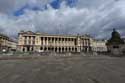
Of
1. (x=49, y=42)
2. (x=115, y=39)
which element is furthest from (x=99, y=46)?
(x=115, y=39)

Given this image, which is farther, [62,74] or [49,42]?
[49,42]

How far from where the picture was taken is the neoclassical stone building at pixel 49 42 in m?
136

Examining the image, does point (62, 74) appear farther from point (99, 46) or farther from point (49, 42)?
point (99, 46)

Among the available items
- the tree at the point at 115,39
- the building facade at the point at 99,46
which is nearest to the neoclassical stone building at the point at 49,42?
the building facade at the point at 99,46

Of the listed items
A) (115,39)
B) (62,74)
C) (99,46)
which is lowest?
(62,74)

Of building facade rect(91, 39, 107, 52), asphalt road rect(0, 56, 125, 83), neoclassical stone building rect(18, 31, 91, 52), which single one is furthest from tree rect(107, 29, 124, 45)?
asphalt road rect(0, 56, 125, 83)

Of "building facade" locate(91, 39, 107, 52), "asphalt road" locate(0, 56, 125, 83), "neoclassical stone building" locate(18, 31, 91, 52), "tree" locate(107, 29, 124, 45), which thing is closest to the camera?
"asphalt road" locate(0, 56, 125, 83)

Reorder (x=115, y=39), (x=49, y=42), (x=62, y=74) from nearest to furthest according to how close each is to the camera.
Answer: (x=62, y=74) → (x=115, y=39) → (x=49, y=42)

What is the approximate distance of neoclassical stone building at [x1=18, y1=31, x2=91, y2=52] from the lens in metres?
136

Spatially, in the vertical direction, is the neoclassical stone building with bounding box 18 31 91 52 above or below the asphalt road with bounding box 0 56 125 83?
above

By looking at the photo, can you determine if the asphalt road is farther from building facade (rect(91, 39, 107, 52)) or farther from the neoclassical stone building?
building facade (rect(91, 39, 107, 52))

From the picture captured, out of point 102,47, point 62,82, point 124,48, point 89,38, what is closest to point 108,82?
point 62,82

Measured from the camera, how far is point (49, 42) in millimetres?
143625

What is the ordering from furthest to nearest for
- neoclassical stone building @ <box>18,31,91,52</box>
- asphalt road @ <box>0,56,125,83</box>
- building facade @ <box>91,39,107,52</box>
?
building facade @ <box>91,39,107,52</box>
neoclassical stone building @ <box>18,31,91,52</box>
asphalt road @ <box>0,56,125,83</box>
